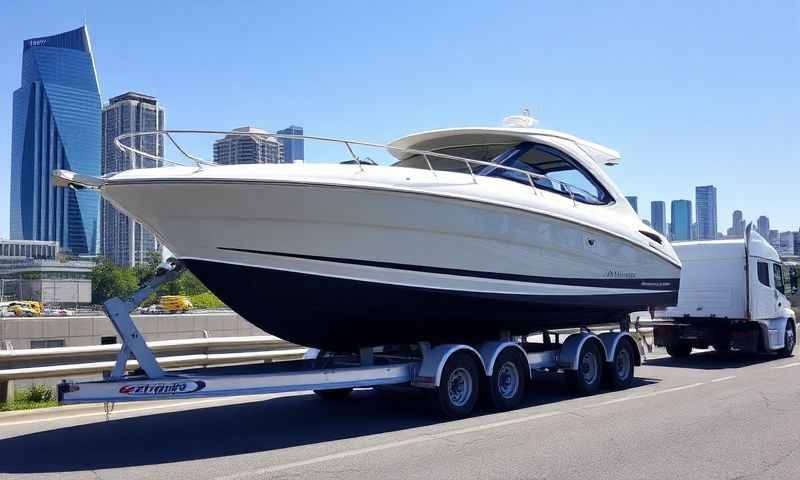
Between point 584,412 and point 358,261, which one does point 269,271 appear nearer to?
point 358,261

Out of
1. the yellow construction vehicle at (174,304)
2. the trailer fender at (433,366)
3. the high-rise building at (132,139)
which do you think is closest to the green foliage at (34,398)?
the high-rise building at (132,139)

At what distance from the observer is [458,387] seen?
834 centimetres

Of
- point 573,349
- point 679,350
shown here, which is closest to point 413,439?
point 573,349

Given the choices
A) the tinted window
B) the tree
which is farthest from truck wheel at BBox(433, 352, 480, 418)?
the tree

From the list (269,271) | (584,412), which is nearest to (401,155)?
(269,271)

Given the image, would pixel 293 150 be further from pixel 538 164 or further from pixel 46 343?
pixel 46 343

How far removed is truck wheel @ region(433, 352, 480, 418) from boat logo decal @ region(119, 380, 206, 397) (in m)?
2.70

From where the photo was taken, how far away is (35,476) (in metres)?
5.56

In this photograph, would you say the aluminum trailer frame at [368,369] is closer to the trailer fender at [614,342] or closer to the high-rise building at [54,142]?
the trailer fender at [614,342]

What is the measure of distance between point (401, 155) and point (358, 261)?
309cm

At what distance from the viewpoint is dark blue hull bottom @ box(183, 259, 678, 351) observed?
7.35 metres

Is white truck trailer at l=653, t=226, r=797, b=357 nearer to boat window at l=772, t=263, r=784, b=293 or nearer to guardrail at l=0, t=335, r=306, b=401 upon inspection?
boat window at l=772, t=263, r=784, b=293

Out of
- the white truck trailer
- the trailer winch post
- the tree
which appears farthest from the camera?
the tree

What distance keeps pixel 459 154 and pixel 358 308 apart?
11.8ft
